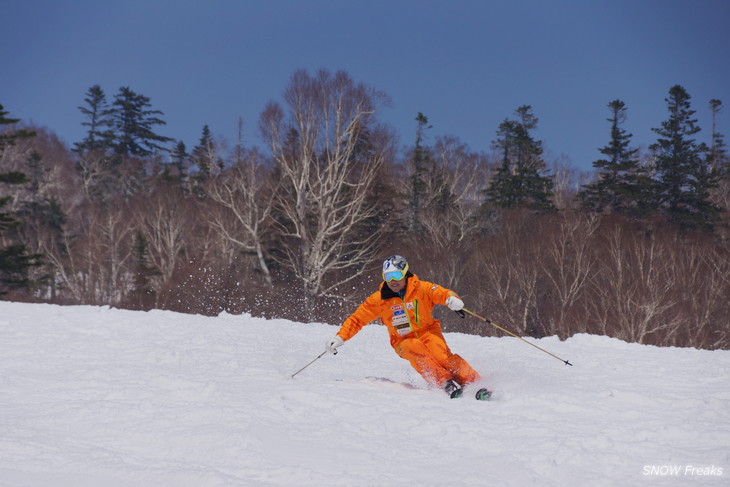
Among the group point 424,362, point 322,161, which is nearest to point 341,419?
point 424,362

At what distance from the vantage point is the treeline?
2297cm

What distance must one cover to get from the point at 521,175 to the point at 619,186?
19.9 feet

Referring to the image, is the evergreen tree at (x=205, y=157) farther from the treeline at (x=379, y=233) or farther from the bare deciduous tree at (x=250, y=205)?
the bare deciduous tree at (x=250, y=205)

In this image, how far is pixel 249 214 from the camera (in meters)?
25.6

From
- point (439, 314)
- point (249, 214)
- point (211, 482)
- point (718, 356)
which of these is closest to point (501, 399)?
point (211, 482)

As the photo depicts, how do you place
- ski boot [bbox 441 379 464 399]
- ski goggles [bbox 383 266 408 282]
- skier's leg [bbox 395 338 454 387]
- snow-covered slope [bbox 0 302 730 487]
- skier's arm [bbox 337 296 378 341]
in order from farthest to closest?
skier's arm [bbox 337 296 378 341] < ski goggles [bbox 383 266 408 282] < skier's leg [bbox 395 338 454 387] < ski boot [bbox 441 379 464 399] < snow-covered slope [bbox 0 302 730 487]

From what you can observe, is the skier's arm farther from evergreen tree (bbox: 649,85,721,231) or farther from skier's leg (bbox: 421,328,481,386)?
evergreen tree (bbox: 649,85,721,231)

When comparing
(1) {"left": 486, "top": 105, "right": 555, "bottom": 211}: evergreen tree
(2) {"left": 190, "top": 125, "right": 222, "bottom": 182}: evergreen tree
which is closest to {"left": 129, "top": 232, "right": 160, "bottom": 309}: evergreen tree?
(2) {"left": 190, "top": 125, "right": 222, "bottom": 182}: evergreen tree

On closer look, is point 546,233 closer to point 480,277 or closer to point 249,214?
point 480,277

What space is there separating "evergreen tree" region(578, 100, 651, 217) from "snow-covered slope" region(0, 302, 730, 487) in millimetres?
30429

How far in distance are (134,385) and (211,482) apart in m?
2.36

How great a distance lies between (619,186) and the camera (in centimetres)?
3584

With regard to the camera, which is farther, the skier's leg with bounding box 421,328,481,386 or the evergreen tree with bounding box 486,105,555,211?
the evergreen tree with bounding box 486,105,555,211

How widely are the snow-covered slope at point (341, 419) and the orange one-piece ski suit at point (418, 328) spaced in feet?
0.92
